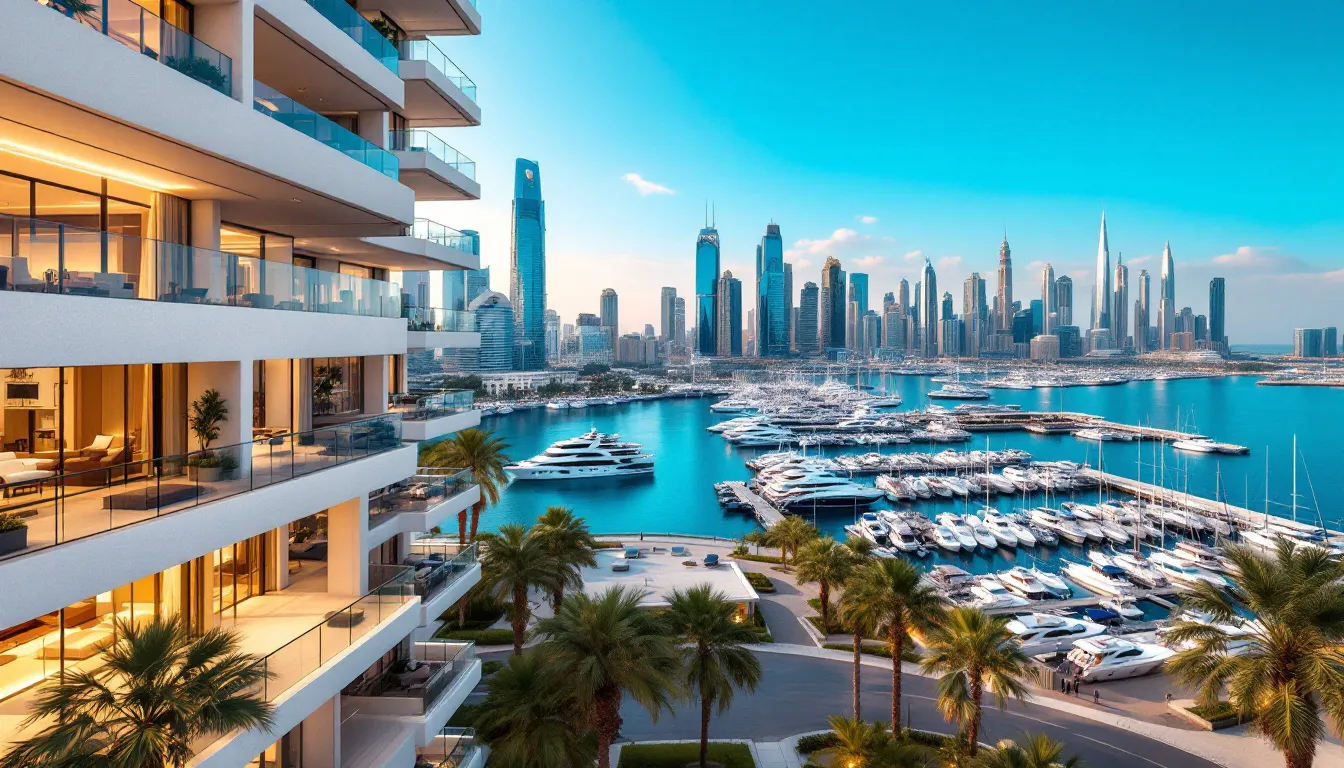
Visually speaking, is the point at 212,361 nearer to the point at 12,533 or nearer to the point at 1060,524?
the point at 12,533

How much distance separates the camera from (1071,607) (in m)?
36.2

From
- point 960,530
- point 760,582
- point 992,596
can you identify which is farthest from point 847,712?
point 960,530

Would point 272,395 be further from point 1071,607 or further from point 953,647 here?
point 1071,607

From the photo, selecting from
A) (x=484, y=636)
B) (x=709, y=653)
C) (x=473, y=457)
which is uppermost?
(x=473, y=457)

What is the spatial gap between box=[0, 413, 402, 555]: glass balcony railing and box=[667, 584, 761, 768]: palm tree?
11.7 m

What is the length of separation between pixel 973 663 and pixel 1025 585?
26.4 m

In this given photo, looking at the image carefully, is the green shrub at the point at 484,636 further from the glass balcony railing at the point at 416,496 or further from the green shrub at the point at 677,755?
the glass balcony railing at the point at 416,496

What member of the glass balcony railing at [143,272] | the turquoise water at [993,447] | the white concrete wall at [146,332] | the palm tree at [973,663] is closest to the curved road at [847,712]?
the palm tree at [973,663]

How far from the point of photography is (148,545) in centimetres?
696

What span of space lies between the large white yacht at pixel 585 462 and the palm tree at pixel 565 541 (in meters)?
Answer: 48.5

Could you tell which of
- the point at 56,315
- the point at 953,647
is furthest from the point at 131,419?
the point at 953,647

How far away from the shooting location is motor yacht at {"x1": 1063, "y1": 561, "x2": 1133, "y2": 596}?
41219 millimetres

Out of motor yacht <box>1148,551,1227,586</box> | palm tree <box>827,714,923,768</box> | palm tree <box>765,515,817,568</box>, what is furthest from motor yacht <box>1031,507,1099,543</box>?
palm tree <box>827,714,923,768</box>

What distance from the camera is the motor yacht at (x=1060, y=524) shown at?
2077 inches
